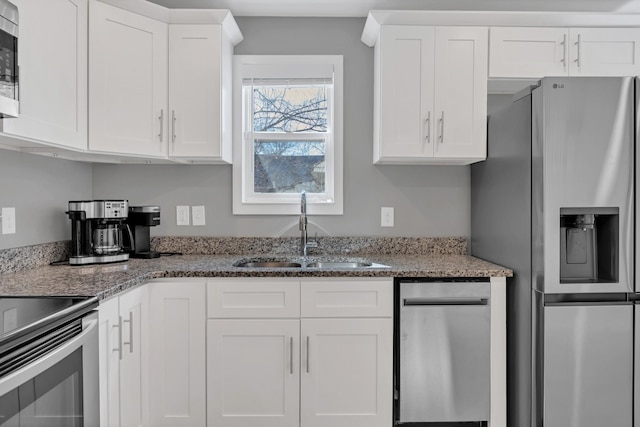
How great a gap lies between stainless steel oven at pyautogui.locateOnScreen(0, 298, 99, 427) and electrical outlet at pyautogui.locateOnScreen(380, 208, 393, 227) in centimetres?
174

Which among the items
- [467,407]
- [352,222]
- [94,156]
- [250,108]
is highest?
[250,108]

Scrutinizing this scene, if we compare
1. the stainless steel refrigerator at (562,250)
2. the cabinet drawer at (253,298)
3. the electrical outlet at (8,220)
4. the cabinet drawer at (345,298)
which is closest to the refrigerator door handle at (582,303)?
the stainless steel refrigerator at (562,250)

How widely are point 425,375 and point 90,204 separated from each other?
188cm

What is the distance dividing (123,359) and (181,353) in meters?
0.30

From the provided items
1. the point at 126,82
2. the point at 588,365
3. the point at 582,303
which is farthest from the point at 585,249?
the point at 126,82

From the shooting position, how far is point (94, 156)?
2.40 meters

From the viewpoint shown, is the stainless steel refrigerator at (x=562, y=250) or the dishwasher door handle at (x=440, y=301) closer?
the stainless steel refrigerator at (x=562, y=250)

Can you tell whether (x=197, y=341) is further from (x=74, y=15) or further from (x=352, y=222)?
(x=74, y=15)

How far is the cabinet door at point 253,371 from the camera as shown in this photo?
2.11 m

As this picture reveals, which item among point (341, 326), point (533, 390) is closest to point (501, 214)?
point (533, 390)

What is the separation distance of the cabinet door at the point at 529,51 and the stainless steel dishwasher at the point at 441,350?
1203mm

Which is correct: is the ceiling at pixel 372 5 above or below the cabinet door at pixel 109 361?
above

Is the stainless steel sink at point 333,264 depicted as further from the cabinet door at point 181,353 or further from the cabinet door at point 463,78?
the cabinet door at point 463,78

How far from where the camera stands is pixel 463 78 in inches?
95.5
